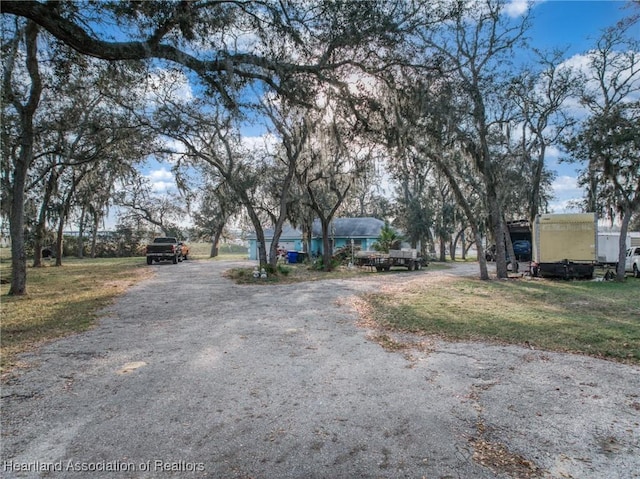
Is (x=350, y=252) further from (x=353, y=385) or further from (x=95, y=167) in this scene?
(x=353, y=385)

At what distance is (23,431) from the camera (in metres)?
3.20

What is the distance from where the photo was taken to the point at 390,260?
2347cm

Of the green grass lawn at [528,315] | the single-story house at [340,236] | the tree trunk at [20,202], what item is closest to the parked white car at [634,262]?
the green grass lawn at [528,315]

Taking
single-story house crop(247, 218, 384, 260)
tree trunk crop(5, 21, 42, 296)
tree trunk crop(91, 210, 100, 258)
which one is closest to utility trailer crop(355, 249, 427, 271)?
single-story house crop(247, 218, 384, 260)

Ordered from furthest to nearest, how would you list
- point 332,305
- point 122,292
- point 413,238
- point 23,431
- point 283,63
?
point 413,238
point 122,292
point 332,305
point 283,63
point 23,431

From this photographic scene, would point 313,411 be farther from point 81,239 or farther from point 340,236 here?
point 81,239

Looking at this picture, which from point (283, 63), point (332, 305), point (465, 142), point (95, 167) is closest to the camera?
point (283, 63)

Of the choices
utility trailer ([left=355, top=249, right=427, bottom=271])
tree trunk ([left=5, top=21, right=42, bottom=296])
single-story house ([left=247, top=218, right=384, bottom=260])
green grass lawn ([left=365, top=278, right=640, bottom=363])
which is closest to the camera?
green grass lawn ([left=365, top=278, right=640, bottom=363])

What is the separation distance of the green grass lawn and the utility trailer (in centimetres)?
953

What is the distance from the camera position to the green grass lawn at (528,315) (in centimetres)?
622

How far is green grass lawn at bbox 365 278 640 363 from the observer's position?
6.22m

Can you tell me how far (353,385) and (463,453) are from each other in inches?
61.4

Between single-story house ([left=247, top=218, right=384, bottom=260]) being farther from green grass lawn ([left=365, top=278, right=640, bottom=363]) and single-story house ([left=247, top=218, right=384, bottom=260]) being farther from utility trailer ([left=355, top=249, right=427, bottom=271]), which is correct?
green grass lawn ([left=365, top=278, right=640, bottom=363])

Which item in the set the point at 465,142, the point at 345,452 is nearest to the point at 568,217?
the point at 465,142
